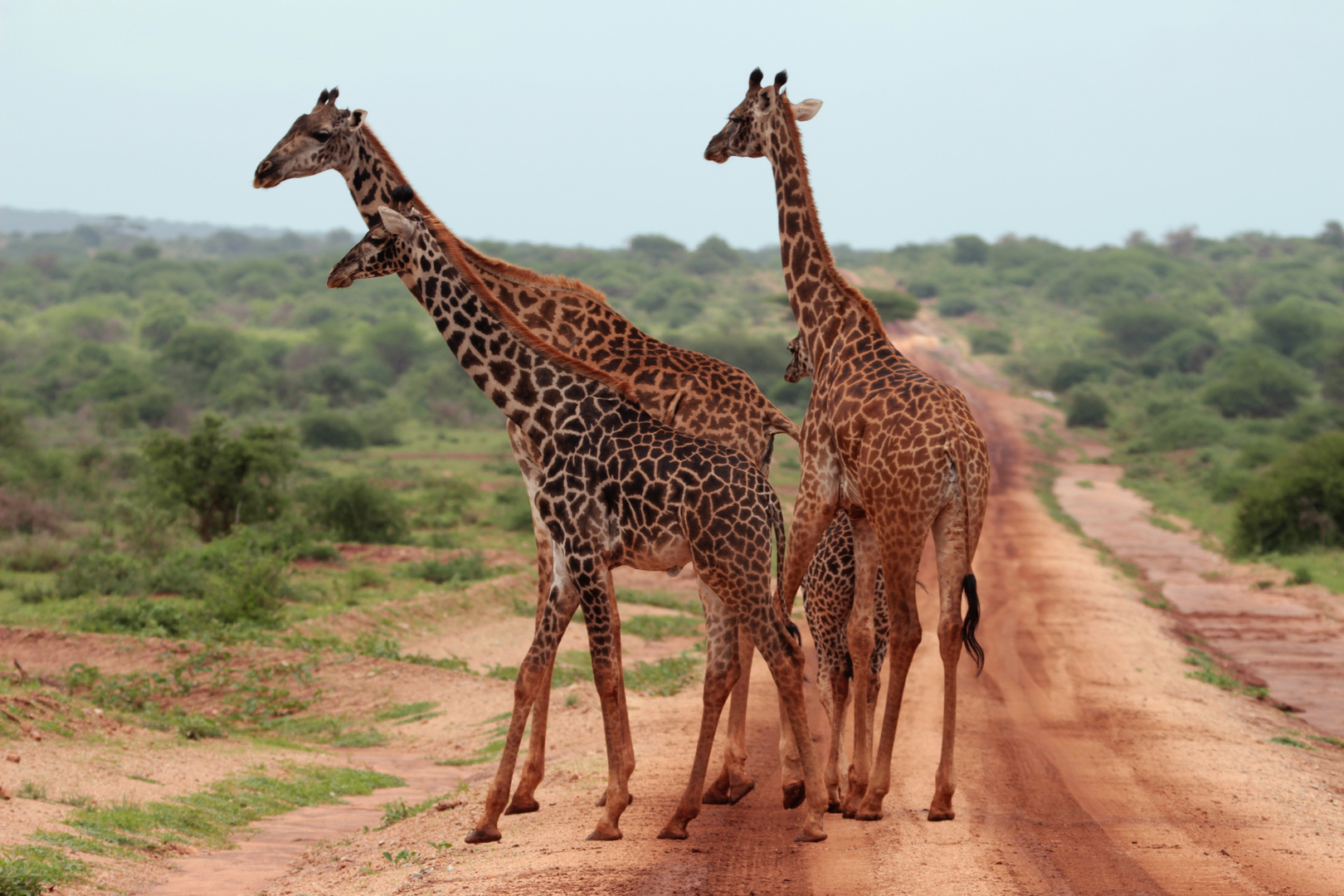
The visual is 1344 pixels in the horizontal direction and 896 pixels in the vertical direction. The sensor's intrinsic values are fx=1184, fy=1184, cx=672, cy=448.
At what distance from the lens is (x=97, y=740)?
9.34 meters

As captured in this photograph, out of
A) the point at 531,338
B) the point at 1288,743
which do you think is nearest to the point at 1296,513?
the point at 1288,743


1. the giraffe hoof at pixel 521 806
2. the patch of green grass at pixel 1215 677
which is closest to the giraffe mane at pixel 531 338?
the giraffe hoof at pixel 521 806

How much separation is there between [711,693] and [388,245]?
3283mm

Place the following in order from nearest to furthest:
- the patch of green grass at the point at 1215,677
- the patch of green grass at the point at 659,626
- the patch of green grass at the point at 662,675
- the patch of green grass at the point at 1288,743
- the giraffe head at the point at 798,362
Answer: the giraffe head at the point at 798,362 → the patch of green grass at the point at 1288,743 → the patch of green grass at the point at 662,675 → the patch of green grass at the point at 1215,677 → the patch of green grass at the point at 659,626

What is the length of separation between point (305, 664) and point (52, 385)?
3479cm

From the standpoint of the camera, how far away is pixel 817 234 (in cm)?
781

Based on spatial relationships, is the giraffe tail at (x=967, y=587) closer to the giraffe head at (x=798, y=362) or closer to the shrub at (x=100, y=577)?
the giraffe head at (x=798, y=362)

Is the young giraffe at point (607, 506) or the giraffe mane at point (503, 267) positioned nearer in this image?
the young giraffe at point (607, 506)

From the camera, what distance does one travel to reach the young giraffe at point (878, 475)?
22.2 feet

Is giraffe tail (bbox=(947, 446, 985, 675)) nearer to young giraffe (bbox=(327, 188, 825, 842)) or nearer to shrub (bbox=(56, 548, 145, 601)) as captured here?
young giraffe (bbox=(327, 188, 825, 842))

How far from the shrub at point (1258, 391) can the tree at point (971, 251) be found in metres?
48.9

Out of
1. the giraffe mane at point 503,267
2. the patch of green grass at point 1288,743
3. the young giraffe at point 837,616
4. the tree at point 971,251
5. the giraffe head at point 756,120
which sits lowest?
the patch of green grass at point 1288,743

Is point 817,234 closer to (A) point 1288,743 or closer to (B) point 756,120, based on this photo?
(B) point 756,120

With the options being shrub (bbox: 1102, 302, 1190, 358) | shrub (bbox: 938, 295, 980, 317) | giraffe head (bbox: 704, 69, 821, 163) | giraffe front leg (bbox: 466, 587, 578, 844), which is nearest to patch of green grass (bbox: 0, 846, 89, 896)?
giraffe front leg (bbox: 466, 587, 578, 844)
